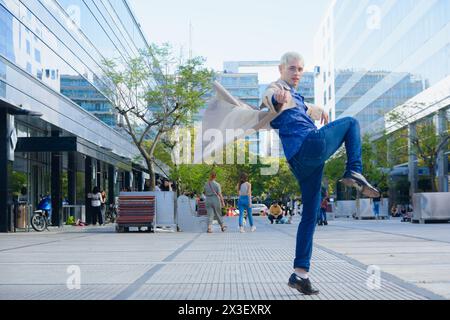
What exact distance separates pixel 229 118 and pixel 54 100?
23.0 meters

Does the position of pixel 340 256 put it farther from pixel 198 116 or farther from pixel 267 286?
pixel 198 116

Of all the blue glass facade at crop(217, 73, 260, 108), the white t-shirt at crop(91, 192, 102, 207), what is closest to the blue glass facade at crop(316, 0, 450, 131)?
the white t-shirt at crop(91, 192, 102, 207)

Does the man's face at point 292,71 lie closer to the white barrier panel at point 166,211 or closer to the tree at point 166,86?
the white barrier panel at point 166,211

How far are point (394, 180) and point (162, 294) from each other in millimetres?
56120

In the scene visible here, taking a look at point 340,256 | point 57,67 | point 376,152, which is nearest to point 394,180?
point 376,152

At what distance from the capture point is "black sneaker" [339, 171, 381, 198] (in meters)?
5.25

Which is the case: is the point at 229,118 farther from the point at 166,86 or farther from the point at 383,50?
the point at 383,50

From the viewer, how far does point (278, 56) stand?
20.3ft

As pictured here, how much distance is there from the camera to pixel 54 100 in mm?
27344

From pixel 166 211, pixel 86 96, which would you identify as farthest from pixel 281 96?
pixel 86 96

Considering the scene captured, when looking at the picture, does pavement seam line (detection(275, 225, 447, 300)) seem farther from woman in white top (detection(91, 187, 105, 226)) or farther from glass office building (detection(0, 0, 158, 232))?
woman in white top (detection(91, 187, 105, 226))

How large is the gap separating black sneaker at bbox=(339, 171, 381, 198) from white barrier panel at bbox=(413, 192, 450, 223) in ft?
77.5

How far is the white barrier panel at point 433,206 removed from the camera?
→ 91.5ft

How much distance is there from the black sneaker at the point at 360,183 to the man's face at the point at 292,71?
3.11ft
